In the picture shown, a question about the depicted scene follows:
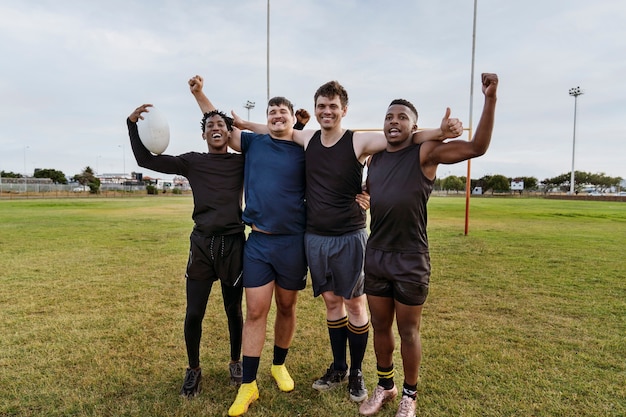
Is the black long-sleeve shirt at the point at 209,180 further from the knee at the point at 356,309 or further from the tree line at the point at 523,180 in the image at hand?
the tree line at the point at 523,180

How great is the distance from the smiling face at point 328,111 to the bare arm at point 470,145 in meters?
0.65

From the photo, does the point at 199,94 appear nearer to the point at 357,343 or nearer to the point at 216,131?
the point at 216,131

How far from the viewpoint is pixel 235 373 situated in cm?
305

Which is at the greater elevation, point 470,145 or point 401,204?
point 470,145

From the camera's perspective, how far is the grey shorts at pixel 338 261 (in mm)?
2777

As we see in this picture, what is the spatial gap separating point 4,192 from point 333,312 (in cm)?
5446

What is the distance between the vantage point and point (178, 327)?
4.18 meters

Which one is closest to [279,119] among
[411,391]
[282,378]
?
[282,378]

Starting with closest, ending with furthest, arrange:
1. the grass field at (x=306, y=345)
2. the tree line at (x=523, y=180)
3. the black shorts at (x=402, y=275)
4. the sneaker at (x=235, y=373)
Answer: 1. the black shorts at (x=402, y=275)
2. the grass field at (x=306, y=345)
3. the sneaker at (x=235, y=373)
4. the tree line at (x=523, y=180)

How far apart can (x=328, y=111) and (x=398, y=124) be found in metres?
0.51

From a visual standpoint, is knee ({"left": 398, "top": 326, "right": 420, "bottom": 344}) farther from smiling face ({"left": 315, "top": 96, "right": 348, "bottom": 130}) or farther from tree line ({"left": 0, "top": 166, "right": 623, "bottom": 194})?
tree line ({"left": 0, "top": 166, "right": 623, "bottom": 194})

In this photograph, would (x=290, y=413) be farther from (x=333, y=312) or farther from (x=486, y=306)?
(x=486, y=306)

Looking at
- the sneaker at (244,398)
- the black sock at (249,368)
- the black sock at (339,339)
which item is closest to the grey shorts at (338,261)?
the black sock at (339,339)

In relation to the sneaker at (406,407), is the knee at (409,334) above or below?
above
